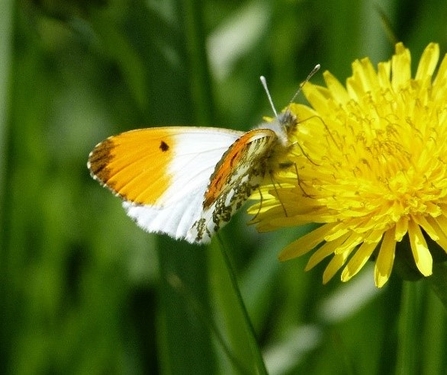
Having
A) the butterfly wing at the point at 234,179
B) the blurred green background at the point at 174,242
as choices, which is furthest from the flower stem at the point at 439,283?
the butterfly wing at the point at 234,179

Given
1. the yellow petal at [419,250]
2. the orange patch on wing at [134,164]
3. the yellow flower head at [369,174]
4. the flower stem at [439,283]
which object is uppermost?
the orange patch on wing at [134,164]

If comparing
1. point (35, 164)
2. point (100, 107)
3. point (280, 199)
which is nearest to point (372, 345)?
point (280, 199)

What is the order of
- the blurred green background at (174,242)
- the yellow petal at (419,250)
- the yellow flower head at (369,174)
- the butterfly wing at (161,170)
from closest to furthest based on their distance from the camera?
the yellow petal at (419,250) → the yellow flower head at (369,174) → the butterfly wing at (161,170) → the blurred green background at (174,242)

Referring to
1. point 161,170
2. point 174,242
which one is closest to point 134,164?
point 161,170

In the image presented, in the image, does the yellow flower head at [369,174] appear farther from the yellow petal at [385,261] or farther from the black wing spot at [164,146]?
the black wing spot at [164,146]

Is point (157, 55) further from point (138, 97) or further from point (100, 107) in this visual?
point (100, 107)

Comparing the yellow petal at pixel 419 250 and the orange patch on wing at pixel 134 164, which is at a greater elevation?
the orange patch on wing at pixel 134 164

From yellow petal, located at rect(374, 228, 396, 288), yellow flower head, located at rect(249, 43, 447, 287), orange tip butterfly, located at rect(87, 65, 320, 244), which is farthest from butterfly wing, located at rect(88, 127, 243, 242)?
yellow petal, located at rect(374, 228, 396, 288)

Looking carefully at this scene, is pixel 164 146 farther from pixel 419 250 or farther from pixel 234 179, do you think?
pixel 419 250
